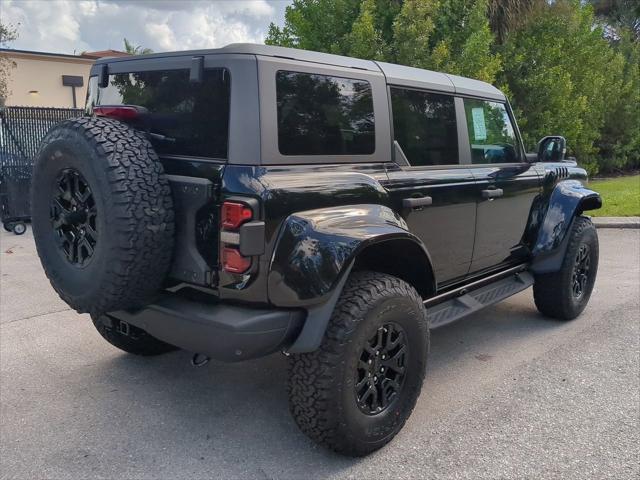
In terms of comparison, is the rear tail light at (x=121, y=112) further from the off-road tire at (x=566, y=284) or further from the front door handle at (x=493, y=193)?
the off-road tire at (x=566, y=284)

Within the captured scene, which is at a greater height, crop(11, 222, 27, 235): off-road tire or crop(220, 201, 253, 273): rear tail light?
crop(220, 201, 253, 273): rear tail light

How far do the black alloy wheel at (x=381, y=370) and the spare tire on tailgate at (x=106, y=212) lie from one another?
1.09 meters

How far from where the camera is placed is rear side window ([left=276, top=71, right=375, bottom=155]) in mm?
2779

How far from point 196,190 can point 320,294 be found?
29.0 inches

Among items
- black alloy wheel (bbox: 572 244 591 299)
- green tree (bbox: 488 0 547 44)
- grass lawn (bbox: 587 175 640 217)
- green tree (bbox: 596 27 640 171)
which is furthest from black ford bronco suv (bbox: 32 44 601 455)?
green tree (bbox: 596 27 640 171)

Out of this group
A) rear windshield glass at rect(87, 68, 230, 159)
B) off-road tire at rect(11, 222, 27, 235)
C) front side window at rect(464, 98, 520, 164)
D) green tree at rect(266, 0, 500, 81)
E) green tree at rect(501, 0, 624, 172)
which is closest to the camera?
rear windshield glass at rect(87, 68, 230, 159)

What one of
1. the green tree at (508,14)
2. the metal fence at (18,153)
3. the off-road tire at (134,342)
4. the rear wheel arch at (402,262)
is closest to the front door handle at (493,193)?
the rear wheel arch at (402,262)

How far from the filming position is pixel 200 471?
9.18 ft

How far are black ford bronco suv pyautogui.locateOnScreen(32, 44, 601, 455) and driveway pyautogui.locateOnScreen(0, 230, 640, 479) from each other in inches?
13.0

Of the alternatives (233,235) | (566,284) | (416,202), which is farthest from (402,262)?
(566,284)

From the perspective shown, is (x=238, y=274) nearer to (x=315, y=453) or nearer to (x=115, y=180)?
(x=115, y=180)

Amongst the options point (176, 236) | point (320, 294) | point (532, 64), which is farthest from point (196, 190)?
point (532, 64)

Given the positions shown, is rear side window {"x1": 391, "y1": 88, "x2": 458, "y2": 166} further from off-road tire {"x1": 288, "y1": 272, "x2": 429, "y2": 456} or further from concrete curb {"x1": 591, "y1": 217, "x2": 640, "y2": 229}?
concrete curb {"x1": 591, "y1": 217, "x2": 640, "y2": 229}

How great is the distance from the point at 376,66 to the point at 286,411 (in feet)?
6.92
